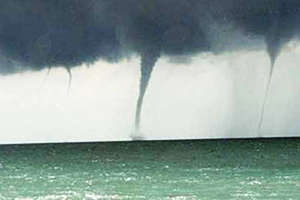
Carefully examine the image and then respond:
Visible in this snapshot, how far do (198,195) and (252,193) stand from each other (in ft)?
5.10

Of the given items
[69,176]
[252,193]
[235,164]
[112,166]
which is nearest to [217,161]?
[235,164]

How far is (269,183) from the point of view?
26.2 m

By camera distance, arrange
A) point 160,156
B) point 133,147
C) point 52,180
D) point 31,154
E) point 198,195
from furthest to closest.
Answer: point 133,147, point 31,154, point 160,156, point 52,180, point 198,195

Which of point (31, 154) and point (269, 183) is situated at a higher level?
point (269, 183)

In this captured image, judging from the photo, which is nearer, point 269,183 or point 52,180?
point 269,183

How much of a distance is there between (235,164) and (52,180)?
864 centimetres

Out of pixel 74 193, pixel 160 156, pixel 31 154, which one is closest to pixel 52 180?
pixel 74 193

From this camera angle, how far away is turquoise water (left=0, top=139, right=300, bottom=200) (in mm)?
24500

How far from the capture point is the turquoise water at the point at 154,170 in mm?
24500

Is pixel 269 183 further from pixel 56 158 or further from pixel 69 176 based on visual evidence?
pixel 56 158

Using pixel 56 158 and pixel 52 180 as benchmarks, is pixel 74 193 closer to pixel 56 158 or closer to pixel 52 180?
pixel 52 180

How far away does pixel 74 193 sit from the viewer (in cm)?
2453

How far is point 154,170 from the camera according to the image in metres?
31.7

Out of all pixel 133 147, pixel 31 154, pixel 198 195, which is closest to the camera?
pixel 198 195
